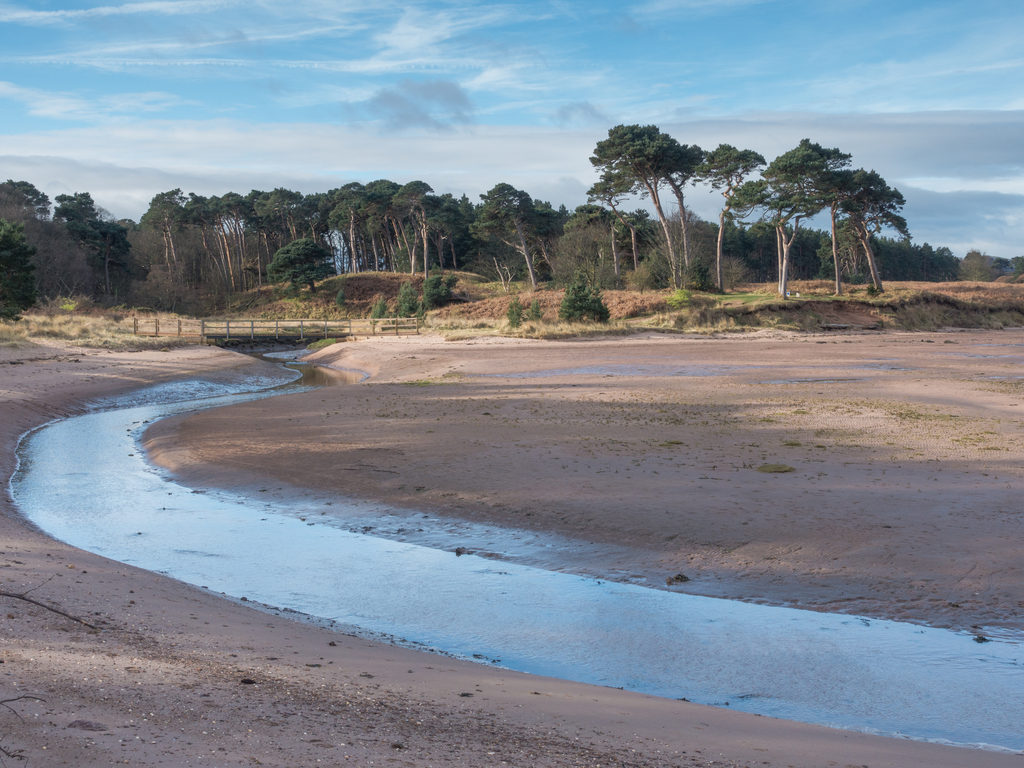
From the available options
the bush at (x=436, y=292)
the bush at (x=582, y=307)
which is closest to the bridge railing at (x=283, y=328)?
the bush at (x=436, y=292)

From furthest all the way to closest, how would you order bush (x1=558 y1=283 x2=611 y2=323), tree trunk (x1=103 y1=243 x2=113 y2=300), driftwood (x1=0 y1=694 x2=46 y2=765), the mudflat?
1. tree trunk (x1=103 y1=243 x2=113 y2=300)
2. bush (x1=558 y1=283 x2=611 y2=323)
3. the mudflat
4. driftwood (x1=0 y1=694 x2=46 y2=765)

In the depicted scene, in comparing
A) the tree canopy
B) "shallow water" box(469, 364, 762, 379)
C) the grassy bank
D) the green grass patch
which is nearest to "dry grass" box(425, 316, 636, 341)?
the grassy bank

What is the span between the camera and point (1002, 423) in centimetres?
1313

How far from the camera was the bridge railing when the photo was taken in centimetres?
4890

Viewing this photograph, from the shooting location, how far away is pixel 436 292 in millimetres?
61125

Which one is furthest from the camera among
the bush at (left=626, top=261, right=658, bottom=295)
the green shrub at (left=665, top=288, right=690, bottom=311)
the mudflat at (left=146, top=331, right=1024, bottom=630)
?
the bush at (left=626, top=261, right=658, bottom=295)

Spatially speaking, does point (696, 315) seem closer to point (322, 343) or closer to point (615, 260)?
point (615, 260)

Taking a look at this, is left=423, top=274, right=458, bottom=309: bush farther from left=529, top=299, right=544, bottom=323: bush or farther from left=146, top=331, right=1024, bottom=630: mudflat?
left=146, top=331, right=1024, bottom=630: mudflat

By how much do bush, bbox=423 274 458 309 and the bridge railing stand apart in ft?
17.5

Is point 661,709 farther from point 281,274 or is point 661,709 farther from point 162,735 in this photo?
point 281,274

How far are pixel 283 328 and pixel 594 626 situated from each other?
53823mm

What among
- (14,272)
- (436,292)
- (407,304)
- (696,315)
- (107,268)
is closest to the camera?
(14,272)

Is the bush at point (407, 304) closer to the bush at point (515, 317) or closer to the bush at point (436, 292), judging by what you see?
the bush at point (436, 292)

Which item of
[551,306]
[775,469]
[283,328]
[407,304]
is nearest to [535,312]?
[551,306]
